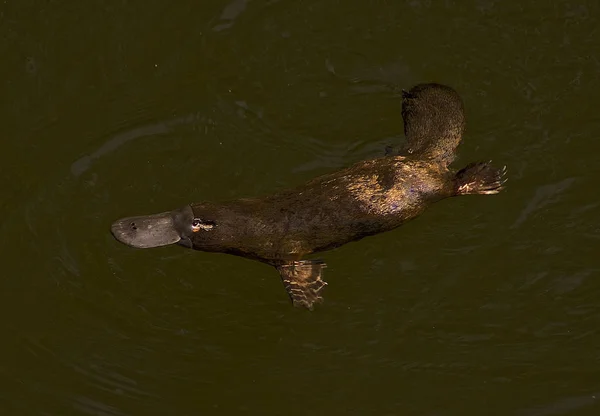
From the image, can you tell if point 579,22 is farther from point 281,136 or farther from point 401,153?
point 281,136

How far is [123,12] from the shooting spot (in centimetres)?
571

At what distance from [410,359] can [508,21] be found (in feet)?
7.37

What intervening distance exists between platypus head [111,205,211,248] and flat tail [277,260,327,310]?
0.55 metres

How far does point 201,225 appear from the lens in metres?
4.49

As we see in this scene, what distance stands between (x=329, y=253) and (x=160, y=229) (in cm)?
110

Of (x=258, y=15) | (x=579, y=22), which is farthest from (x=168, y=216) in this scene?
(x=579, y=22)

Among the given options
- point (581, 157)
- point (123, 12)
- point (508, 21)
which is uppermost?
point (123, 12)

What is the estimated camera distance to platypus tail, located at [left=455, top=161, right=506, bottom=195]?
4727mm

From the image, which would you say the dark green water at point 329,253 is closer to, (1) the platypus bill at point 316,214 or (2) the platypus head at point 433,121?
(2) the platypus head at point 433,121

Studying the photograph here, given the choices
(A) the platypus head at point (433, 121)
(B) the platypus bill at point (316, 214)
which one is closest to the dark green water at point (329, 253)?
(A) the platypus head at point (433, 121)

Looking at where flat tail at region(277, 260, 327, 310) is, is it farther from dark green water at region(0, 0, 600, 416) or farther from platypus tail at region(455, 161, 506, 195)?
platypus tail at region(455, 161, 506, 195)

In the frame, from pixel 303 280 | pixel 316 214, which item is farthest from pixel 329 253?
pixel 316 214

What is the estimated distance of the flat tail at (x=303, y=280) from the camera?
477 cm

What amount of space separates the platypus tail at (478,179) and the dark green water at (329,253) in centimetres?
44
